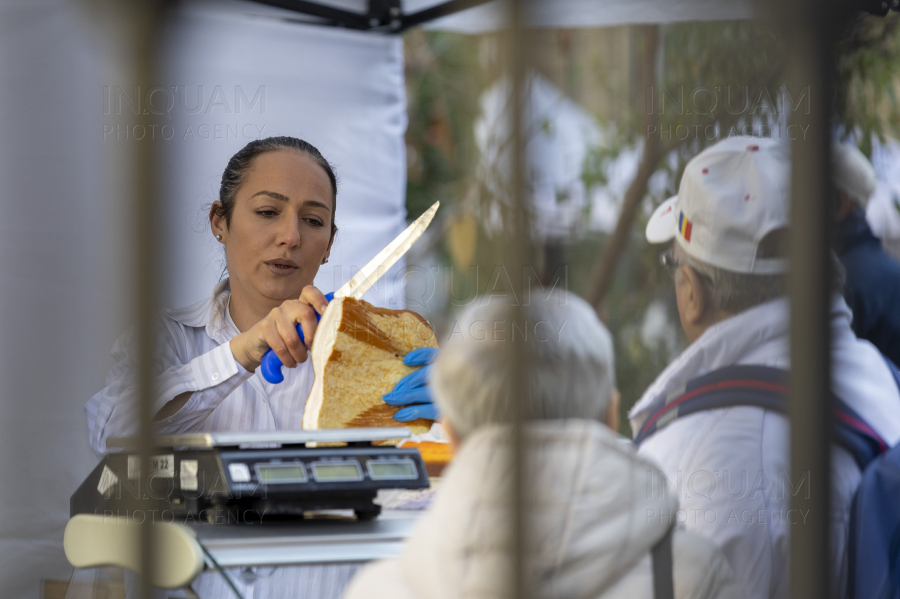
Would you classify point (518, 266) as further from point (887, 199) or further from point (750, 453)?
point (887, 199)

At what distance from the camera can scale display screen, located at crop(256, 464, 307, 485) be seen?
0.93 m

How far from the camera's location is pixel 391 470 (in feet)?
3.26

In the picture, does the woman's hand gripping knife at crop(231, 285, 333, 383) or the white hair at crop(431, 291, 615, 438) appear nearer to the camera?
the white hair at crop(431, 291, 615, 438)

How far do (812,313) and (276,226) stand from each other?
1.46 meters

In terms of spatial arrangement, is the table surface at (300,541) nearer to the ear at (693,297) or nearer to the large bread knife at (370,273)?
the ear at (693,297)

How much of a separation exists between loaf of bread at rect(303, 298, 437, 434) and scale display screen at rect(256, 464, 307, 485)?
1.93 ft

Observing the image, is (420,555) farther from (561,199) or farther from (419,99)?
(419,99)

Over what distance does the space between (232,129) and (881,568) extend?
1.82 meters

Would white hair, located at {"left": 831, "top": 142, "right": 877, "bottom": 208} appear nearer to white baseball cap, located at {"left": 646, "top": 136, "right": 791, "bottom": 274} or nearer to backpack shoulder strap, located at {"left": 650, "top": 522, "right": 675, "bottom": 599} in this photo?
white baseball cap, located at {"left": 646, "top": 136, "right": 791, "bottom": 274}

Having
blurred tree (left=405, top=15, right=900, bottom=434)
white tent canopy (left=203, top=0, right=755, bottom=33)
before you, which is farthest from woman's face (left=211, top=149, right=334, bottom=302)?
white tent canopy (left=203, top=0, right=755, bottom=33)

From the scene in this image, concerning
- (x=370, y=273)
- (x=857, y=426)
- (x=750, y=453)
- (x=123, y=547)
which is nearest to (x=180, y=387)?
(x=370, y=273)

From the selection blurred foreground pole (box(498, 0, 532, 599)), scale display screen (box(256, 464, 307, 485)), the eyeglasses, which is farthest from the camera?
the eyeglasses

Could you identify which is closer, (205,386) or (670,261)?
(670,261)

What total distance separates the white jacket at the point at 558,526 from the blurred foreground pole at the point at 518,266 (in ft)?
0.79
